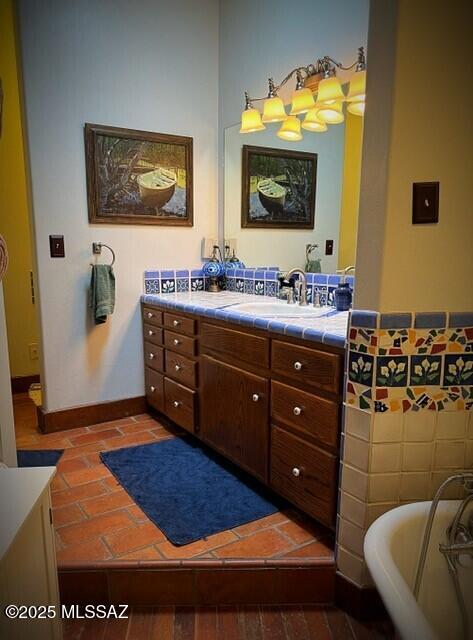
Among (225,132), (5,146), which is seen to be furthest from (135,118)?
(5,146)

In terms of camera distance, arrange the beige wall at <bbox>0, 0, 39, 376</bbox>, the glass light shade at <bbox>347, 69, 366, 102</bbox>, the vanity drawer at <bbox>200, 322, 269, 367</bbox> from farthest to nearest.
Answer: the beige wall at <bbox>0, 0, 39, 376</bbox>
the glass light shade at <bbox>347, 69, 366, 102</bbox>
the vanity drawer at <bbox>200, 322, 269, 367</bbox>

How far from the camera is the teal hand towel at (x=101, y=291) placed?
106 inches

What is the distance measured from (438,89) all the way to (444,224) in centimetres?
36

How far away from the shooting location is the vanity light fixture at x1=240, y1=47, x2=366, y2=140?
83.5 inches

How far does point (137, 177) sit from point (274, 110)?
952 mm

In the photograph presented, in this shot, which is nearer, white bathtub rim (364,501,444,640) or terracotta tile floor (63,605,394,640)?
white bathtub rim (364,501,444,640)

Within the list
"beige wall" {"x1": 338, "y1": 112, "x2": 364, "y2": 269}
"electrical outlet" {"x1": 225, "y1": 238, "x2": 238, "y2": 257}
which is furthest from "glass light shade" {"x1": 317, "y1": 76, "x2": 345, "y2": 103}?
"electrical outlet" {"x1": 225, "y1": 238, "x2": 238, "y2": 257}

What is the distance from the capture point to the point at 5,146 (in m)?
3.29

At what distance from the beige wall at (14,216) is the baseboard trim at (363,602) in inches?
114

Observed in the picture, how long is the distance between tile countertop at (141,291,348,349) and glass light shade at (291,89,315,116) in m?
1.06

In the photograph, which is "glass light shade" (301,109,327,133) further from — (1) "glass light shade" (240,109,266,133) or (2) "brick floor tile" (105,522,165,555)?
(2) "brick floor tile" (105,522,165,555)

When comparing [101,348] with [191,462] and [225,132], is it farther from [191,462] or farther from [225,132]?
[225,132]

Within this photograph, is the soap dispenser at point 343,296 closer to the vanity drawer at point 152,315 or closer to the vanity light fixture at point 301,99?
the vanity light fixture at point 301,99

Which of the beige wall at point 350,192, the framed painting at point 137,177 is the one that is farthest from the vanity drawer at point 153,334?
the beige wall at point 350,192
